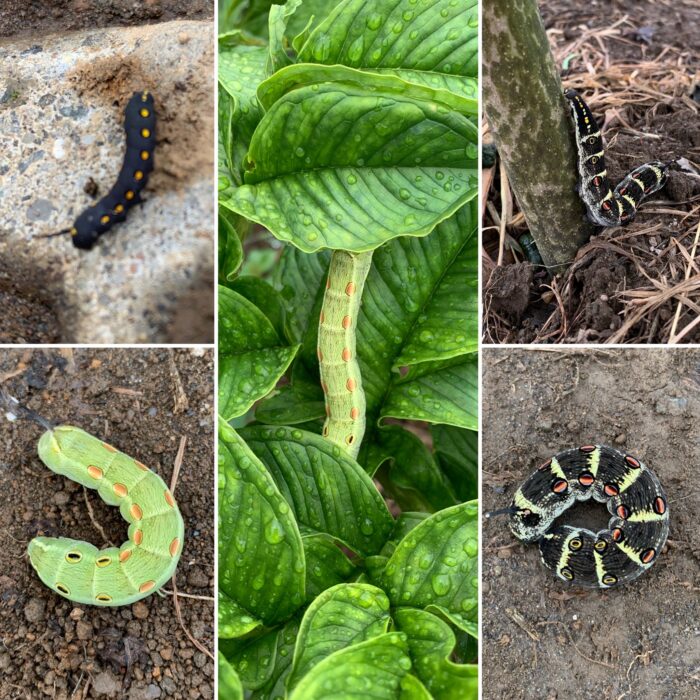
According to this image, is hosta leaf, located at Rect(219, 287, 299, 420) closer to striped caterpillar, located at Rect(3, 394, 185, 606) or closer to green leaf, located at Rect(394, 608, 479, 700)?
striped caterpillar, located at Rect(3, 394, 185, 606)

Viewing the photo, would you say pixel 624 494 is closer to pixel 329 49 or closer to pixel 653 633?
pixel 653 633

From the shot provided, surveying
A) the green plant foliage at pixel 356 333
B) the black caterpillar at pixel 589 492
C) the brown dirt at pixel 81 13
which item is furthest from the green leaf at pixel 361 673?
the brown dirt at pixel 81 13

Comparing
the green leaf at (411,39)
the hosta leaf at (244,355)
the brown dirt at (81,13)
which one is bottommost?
the hosta leaf at (244,355)

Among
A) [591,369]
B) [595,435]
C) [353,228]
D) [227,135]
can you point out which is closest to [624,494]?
[595,435]

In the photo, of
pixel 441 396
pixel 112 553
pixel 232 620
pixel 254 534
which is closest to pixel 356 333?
pixel 441 396

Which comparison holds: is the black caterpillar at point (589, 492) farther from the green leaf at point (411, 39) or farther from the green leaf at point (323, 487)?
the green leaf at point (411, 39)
